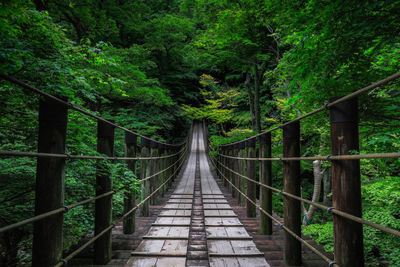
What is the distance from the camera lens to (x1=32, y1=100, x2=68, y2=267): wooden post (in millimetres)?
1166

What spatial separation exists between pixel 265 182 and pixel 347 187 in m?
1.53

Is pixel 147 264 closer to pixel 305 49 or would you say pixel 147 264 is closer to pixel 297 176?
pixel 297 176

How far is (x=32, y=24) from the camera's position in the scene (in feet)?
7.36

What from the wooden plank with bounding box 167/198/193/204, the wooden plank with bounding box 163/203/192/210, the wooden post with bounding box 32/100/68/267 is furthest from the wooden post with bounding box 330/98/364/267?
the wooden plank with bounding box 167/198/193/204

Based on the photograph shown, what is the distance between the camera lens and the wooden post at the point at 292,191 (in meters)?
1.85

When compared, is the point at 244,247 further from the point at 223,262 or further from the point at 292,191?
the point at 292,191

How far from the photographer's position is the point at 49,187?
1.19 meters

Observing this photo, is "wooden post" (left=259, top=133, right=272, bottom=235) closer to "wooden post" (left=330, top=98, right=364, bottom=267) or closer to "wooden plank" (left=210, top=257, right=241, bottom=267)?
"wooden plank" (left=210, top=257, right=241, bottom=267)

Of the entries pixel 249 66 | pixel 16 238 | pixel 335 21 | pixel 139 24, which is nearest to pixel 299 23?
pixel 335 21

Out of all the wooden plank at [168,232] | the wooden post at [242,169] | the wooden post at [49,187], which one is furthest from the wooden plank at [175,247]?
the wooden post at [242,169]

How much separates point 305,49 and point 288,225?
177 cm

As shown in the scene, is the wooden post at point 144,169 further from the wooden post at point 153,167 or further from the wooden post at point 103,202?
the wooden post at point 103,202

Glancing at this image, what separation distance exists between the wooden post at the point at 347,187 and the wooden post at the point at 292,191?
67 centimetres

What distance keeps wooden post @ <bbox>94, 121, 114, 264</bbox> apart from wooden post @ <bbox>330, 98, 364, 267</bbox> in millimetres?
1704
